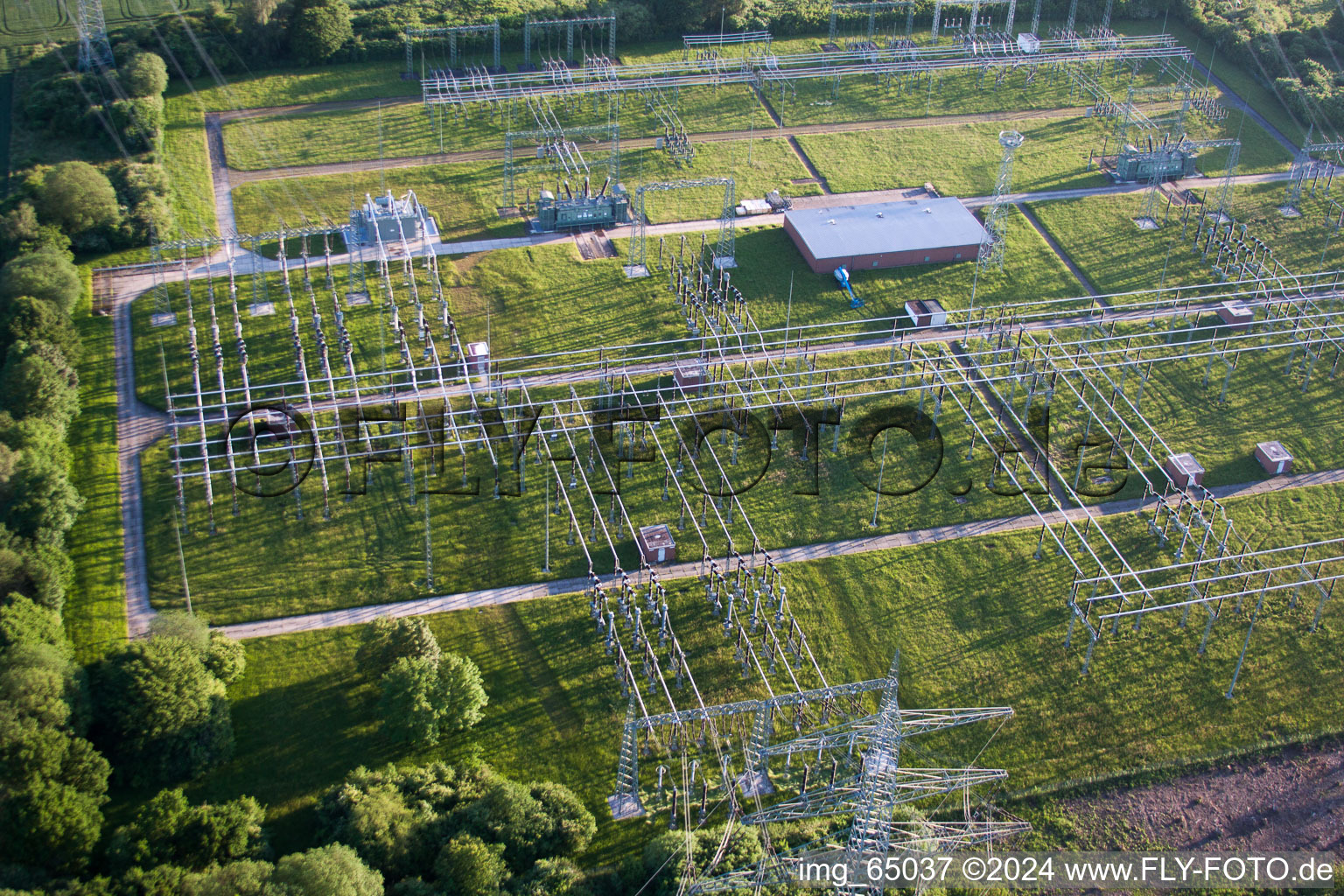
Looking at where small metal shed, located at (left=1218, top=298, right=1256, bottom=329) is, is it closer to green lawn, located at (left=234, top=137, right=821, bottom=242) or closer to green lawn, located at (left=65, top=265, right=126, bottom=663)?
green lawn, located at (left=234, top=137, right=821, bottom=242)

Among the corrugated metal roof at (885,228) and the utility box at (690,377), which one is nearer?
the utility box at (690,377)

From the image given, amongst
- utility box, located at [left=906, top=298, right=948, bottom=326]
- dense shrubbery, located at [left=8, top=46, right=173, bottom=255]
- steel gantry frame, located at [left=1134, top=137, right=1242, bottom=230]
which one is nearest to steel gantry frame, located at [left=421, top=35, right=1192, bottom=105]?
steel gantry frame, located at [left=1134, top=137, right=1242, bottom=230]

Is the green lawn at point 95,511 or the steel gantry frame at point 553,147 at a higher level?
the steel gantry frame at point 553,147

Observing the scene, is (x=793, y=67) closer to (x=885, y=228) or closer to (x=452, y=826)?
(x=885, y=228)

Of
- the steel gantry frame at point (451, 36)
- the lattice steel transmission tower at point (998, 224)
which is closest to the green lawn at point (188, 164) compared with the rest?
the steel gantry frame at point (451, 36)

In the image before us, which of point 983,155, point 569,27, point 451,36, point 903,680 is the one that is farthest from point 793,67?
point 903,680

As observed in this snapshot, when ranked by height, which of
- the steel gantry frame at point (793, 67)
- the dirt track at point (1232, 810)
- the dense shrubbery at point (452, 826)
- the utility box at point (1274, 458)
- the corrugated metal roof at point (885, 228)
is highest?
the steel gantry frame at point (793, 67)

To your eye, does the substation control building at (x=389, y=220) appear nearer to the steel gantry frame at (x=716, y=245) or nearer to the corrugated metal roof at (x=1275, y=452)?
the steel gantry frame at (x=716, y=245)
